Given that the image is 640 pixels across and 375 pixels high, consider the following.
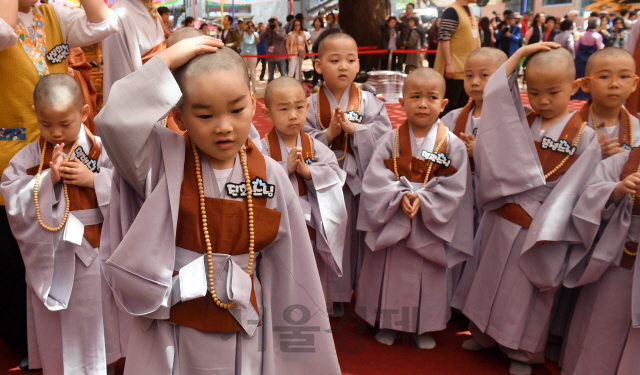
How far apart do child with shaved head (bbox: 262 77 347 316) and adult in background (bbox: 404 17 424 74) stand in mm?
10533

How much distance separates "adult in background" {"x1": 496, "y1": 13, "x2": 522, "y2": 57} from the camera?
13258mm

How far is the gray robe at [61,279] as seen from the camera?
2330 millimetres

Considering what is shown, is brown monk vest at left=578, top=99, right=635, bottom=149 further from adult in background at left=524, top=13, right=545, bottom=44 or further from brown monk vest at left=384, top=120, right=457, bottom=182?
adult in background at left=524, top=13, right=545, bottom=44

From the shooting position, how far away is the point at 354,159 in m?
3.26

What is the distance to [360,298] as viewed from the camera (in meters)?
3.14

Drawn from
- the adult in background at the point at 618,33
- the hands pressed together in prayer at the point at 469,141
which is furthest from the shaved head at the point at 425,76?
the adult in background at the point at 618,33

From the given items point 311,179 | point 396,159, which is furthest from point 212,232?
point 396,159

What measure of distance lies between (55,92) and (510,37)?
509 inches

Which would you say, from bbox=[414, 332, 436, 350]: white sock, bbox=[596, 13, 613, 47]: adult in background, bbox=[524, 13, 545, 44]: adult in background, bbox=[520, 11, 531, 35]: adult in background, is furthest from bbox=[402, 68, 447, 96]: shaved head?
bbox=[520, 11, 531, 35]: adult in background

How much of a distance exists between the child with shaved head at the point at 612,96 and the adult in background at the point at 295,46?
10471 millimetres

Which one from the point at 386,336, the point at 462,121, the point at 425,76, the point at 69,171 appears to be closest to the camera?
the point at 69,171

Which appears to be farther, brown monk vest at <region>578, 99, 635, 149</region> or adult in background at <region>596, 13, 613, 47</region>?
adult in background at <region>596, 13, 613, 47</region>

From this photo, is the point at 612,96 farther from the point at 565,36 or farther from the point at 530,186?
the point at 565,36

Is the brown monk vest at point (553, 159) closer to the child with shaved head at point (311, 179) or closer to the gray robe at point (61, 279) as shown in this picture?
the child with shaved head at point (311, 179)
